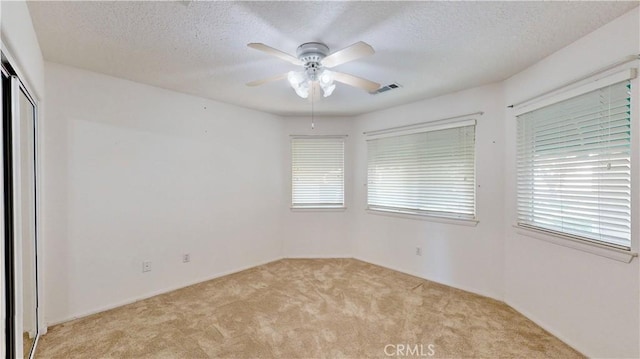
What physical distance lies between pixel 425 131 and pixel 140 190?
349cm

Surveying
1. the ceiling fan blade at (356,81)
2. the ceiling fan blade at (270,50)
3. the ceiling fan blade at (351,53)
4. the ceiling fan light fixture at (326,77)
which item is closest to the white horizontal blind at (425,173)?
the ceiling fan blade at (356,81)

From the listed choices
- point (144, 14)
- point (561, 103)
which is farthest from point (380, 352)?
point (144, 14)

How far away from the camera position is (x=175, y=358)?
6.65 feet

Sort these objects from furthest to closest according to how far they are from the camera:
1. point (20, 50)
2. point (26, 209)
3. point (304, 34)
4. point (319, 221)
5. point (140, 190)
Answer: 1. point (319, 221)
2. point (140, 190)
3. point (26, 209)
4. point (304, 34)
5. point (20, 50)

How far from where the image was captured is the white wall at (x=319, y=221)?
177 inches

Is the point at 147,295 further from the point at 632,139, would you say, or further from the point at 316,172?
the point at 632,139

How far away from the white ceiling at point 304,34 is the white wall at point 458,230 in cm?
48

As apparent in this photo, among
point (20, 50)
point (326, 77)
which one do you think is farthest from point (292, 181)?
point (20, 50)

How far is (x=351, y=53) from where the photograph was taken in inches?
67.3

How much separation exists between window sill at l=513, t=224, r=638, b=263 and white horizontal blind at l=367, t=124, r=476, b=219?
713mm

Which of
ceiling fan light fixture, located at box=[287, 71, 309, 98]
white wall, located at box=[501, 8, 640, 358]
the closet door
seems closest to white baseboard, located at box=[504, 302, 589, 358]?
white wall, located at box=[501, 8, 640, 358]

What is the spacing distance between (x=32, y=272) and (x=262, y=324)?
186cm

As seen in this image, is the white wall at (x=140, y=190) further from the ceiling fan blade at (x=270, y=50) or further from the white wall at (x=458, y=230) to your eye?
the ceiling fan blade at (x=270, y=50)

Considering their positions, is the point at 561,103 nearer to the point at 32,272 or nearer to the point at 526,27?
the point at 526,27
